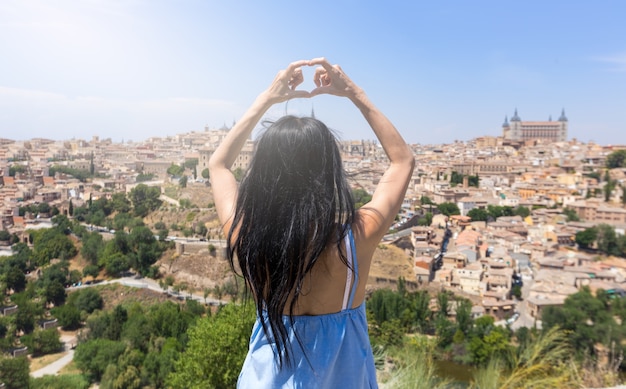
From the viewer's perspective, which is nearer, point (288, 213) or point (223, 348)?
point (288, 213)

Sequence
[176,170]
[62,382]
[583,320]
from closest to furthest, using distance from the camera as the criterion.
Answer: [62,382]
[583,320]
[176,170]

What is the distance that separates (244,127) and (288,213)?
16 centimetres

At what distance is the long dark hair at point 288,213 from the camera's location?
1.75ft

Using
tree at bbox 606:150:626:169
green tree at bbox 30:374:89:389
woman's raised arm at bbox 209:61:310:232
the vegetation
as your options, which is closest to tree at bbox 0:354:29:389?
green tree at bbox 30:374:89:389

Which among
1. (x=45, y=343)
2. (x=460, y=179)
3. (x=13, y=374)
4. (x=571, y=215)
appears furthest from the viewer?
(x=460, y=179)

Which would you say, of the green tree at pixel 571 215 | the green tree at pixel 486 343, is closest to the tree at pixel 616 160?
the green tree at pixel 571 215

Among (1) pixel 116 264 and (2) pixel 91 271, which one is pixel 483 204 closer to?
(1) pixel 116 264

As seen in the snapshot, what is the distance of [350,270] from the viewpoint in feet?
1.77

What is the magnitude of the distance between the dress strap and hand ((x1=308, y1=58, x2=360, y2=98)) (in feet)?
0.68

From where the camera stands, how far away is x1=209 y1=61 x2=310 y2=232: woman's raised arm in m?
0.63

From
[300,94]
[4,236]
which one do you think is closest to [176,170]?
[4,236]

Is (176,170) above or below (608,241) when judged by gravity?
above

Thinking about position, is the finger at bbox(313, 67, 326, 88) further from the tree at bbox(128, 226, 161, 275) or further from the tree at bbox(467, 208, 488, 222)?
the tree at bbox(467, 208, 488, 222)

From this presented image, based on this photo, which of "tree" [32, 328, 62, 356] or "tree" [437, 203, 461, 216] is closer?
"tree" [32, 328, 62, 356]
